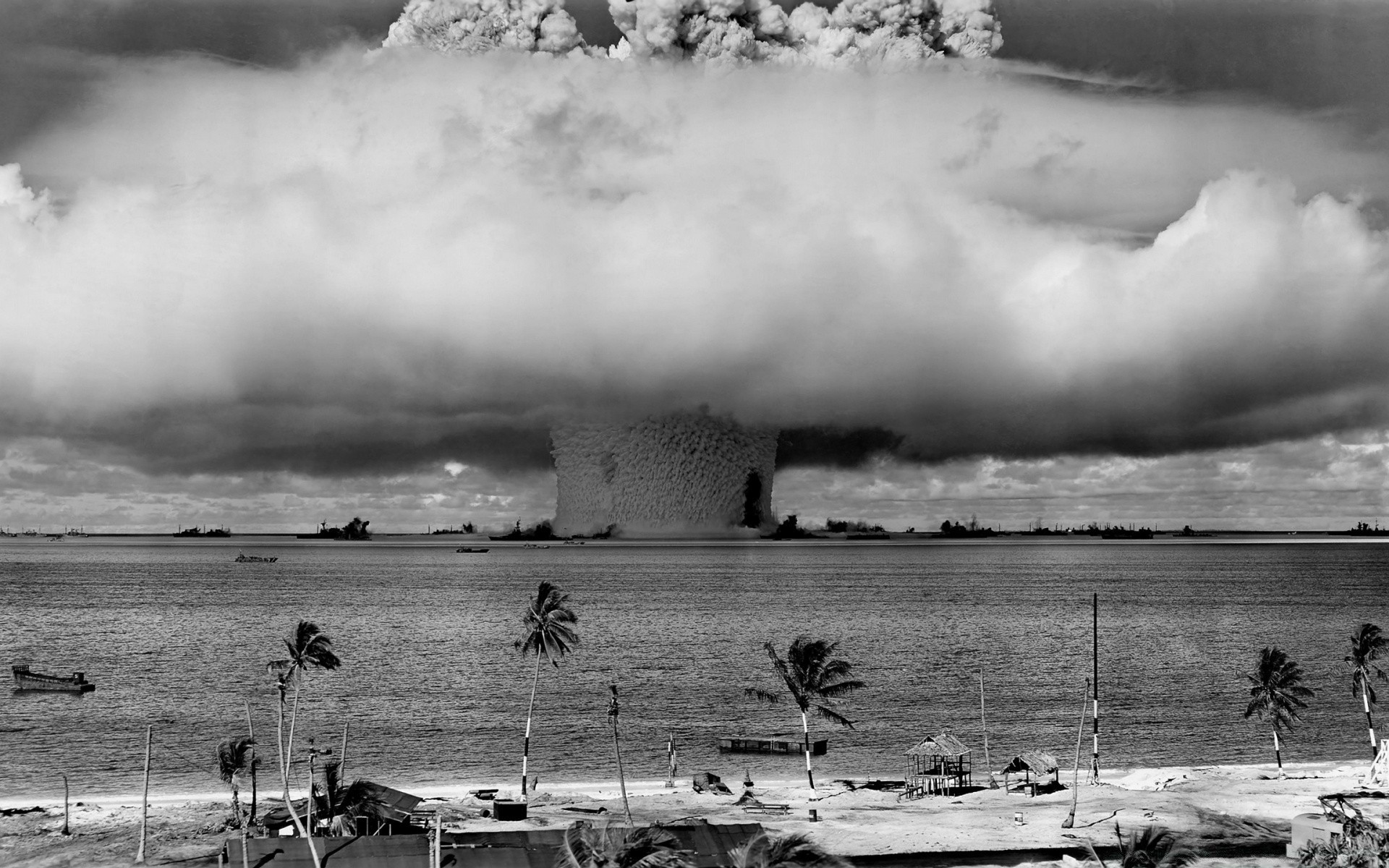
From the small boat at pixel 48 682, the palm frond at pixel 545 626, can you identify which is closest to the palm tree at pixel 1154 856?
the palm frond at pixel 545 626

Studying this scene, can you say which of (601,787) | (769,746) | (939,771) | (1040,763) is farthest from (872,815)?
(769,746)

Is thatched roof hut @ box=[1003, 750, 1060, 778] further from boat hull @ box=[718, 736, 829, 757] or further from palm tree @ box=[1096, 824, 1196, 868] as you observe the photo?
palm tree @ box=[1096, 824, 1196, 868]

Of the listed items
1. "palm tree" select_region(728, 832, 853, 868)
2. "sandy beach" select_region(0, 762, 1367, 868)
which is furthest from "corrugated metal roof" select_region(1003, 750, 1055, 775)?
"palm tree" select_region(728, 832, 853, 868)

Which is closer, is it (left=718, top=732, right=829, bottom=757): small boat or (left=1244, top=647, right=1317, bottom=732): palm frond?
(left=1244, top=647, right=1317, bottom=732): palm frond

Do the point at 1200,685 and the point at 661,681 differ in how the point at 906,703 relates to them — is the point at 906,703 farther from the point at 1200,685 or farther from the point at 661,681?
the point at 1200,685

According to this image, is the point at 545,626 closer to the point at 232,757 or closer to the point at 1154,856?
the point at 232,757

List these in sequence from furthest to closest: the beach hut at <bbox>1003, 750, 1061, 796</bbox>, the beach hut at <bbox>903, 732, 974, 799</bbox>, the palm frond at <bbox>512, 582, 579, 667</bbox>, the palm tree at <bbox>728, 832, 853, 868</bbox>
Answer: the palm frond at <bbox>512, 582, 579, 667</bbox>
the beach hut at <bbox>903, 732, 974, 799</bbox>
the beach hut at <bbox>1003, 750, 1061, 796</bbox>
the palm tree at <bbox>728, 832, 853, 868</bbox>

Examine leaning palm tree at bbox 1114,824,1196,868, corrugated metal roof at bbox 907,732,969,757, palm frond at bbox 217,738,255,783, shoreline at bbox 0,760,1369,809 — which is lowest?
shoreline at bbox 0,760,1369,809
